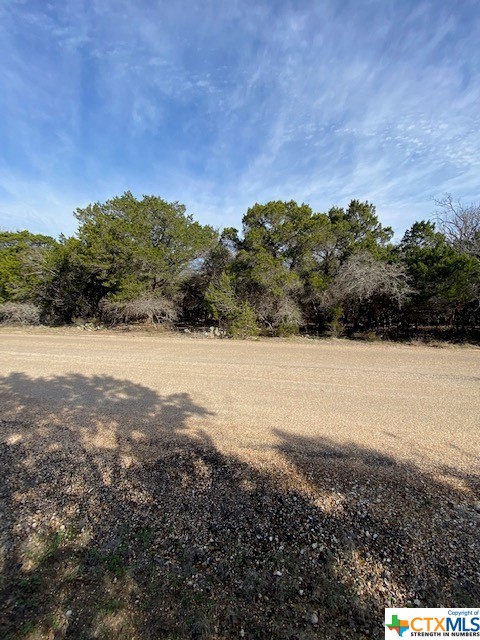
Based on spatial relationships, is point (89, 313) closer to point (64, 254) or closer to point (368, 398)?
point (64, 254)

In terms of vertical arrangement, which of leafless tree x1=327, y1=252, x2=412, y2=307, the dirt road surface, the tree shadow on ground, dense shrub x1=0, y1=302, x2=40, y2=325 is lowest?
the tree shadow on ground

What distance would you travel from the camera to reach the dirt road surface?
145 inches

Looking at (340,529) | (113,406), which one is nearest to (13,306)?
(113,406)

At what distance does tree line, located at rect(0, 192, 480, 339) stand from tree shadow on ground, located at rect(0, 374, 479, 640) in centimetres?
978

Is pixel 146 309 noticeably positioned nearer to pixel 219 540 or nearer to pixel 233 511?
pixel 233 511

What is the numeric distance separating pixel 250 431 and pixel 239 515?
1.49 m

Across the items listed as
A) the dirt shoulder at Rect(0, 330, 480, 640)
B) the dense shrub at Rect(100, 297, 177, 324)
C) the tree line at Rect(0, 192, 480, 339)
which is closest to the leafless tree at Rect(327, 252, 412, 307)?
the tree line at Rect(0, 192, 480, 339)

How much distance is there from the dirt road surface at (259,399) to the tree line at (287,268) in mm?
4045

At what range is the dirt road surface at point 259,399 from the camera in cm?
367

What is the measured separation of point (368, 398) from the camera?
16.8ft

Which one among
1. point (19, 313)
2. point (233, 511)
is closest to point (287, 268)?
point (233, 511)

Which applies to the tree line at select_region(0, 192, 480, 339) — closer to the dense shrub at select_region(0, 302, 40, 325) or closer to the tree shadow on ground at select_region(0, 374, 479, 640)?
the dense shrub at select_region(0, 302, 40, 325)

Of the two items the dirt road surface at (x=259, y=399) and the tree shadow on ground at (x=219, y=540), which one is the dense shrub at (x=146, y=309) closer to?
the dirt road surface at (x=259, y=399)

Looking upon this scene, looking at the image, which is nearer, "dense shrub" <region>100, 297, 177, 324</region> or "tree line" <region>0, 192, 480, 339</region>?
"tree line" <region>0, 192, 480, 339</region>
